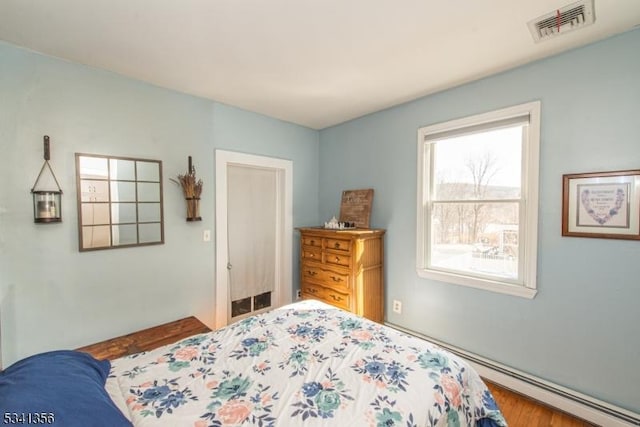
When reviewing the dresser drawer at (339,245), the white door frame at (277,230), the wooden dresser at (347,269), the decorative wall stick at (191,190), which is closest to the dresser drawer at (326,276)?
the wooden dresser at (347,269)

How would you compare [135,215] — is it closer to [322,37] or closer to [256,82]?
[256,82]

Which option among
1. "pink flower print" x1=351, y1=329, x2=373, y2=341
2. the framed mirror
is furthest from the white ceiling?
"pink flower print" x1=351, y1=329, x2=373, y2=341

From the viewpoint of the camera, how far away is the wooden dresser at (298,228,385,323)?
259 centimetres

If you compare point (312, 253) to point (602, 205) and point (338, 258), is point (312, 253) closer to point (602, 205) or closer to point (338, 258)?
point (338, 258)

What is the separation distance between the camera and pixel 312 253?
3.00 metres

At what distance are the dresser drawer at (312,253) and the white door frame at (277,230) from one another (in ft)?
1.15

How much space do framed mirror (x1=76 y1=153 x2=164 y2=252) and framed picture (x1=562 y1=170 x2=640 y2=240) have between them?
312 centimetres

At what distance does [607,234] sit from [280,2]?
7.86 feet

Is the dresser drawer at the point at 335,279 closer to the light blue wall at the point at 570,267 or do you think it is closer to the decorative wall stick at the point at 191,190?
the light blue wall at the point at 570,267

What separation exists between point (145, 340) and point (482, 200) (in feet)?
9.57

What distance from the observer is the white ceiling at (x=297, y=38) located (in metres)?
1.44

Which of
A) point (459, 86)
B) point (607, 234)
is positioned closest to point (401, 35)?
point (459, 86)

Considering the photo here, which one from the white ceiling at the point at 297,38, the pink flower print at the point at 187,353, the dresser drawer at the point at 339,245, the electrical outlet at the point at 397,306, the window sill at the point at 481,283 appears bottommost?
the electrical outlet at the point at 397,306

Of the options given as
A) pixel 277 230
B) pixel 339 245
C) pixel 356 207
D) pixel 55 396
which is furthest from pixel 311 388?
pixel 277 230
